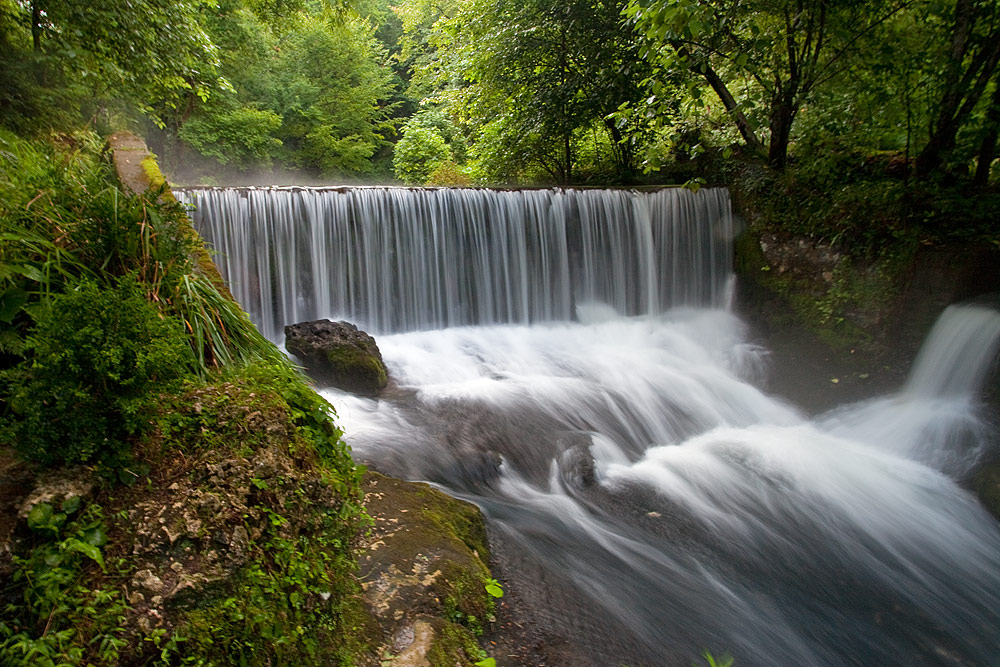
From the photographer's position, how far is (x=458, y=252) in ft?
31.6

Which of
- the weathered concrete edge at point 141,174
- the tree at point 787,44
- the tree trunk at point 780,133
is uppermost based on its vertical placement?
the tree at point 787,44

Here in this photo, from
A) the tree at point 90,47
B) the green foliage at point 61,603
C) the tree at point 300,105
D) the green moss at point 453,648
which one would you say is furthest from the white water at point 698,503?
the tree at point 300,105

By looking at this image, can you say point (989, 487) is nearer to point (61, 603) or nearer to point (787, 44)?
point (787, 44)

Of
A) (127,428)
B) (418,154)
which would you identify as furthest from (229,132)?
(127,428)

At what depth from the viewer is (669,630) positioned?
133 inches

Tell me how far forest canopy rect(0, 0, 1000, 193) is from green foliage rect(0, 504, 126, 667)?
15.3 ft

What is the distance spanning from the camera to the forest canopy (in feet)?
19.6

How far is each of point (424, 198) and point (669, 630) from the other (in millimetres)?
7646

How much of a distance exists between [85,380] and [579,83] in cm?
1128

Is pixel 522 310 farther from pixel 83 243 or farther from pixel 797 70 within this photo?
pixel 83 243

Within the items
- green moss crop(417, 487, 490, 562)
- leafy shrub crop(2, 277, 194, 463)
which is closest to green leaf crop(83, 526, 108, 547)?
leafy shrub crop(2, 277, 194, 463)

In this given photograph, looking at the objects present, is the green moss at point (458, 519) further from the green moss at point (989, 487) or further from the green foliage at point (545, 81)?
the green foliage at point (545, 81)

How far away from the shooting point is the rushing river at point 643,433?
3773 millimetres

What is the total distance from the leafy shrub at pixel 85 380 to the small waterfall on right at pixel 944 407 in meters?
7.36
